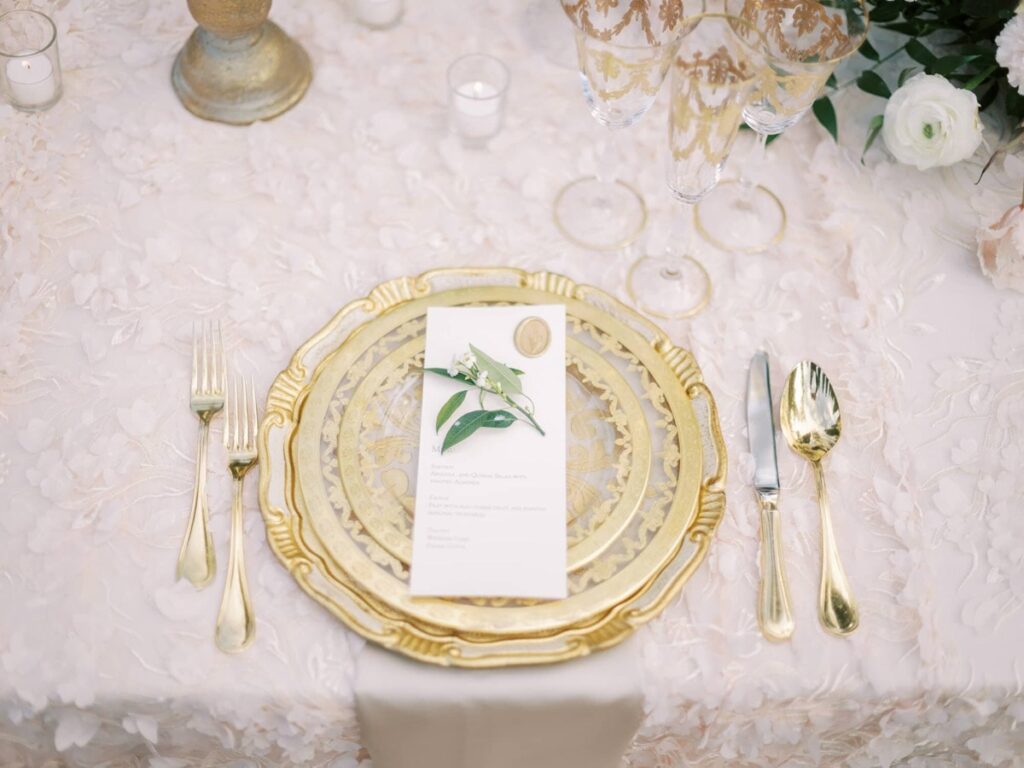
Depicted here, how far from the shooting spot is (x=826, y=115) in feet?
3.85

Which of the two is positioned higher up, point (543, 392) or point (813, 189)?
point (813, 189)

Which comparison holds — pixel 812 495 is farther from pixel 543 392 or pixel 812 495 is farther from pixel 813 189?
pixel 813 189

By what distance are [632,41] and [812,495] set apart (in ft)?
1.80

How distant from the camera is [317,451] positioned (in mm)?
899

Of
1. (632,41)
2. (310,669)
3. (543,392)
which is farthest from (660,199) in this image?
(310,669)

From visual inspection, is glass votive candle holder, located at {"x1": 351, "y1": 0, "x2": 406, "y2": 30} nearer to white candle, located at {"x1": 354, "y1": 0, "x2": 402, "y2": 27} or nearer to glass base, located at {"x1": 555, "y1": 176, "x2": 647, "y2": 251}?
white candle, located at {"x1": 354, "y1": 0, "x2": 402, "y2": 27}

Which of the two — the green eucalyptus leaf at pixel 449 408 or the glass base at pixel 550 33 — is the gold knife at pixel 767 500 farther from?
the glass base at pixel 550 33

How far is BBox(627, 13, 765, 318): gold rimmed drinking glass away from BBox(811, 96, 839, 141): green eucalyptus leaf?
8.3 inches

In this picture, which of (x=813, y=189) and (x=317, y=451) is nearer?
(x=317, y=451)

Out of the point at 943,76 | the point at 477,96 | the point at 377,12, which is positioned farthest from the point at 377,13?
the point at 943,76

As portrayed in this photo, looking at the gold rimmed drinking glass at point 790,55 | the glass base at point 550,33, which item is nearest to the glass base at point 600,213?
the gold rimmed drinking glass at point 790,55

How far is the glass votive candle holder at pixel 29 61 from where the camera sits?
1.17 meters

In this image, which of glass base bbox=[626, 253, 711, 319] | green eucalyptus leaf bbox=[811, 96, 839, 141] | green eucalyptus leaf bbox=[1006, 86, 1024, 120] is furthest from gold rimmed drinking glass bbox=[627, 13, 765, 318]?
green eucalyptus leaf bbox=[1006, 86, 1024, 120]

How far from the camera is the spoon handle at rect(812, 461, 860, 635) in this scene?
855 mm
